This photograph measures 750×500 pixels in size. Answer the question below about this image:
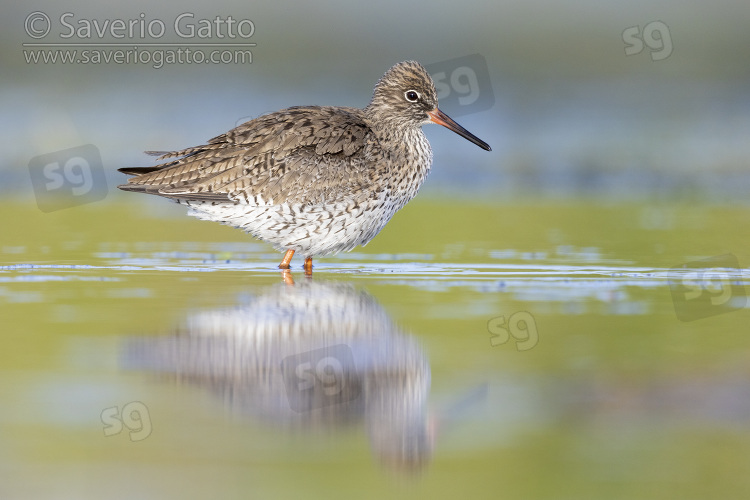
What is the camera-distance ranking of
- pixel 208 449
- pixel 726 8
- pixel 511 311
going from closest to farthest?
pixel 208 449, pixel 511 311, pixel 726 8

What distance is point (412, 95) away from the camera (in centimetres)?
1073

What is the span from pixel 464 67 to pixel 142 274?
35.1ft

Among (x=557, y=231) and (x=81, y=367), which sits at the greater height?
(x=557, y=231)

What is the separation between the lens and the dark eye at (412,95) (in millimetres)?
10695

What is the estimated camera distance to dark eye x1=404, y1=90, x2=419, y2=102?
10695 millimetres

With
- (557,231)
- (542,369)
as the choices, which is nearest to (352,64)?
(557,231)

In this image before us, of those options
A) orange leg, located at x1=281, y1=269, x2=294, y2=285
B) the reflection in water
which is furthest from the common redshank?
the reflection in water

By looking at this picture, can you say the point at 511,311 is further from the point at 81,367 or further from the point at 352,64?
the point at 352,64

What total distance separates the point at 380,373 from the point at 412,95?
5030 millimetres

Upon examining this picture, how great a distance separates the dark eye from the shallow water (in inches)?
54.1

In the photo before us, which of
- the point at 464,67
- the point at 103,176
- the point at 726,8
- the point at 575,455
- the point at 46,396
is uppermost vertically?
the point at 726,8

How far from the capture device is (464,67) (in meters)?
19.0

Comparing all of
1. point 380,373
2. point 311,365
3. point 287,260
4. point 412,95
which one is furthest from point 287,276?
point 380,373

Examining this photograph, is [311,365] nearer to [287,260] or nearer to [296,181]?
[296,181]
